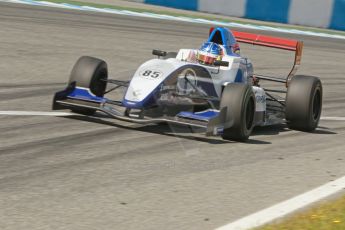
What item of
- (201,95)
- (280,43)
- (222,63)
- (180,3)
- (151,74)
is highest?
(280,43)

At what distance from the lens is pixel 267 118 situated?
9000 millimetres

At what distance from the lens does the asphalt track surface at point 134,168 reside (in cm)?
499

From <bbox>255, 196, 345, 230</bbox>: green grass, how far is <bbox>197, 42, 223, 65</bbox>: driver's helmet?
147 inches

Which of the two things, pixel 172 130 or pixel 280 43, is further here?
pixel 280 43

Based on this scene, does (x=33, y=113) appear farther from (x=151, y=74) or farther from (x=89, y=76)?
(x=151, y=74)

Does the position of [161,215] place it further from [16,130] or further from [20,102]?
[20,102]

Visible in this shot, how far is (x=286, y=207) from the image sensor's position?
5.41 m

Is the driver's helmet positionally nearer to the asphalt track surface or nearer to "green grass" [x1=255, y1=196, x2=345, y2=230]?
the asphalt track surface

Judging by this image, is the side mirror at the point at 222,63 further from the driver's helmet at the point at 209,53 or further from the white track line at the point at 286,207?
the white track line at the point at 286,207

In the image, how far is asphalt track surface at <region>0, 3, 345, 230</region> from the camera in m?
4.99

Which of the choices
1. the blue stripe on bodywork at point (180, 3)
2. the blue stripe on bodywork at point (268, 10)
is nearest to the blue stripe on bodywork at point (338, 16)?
the blue stripe on bodywork at point (268, 10)

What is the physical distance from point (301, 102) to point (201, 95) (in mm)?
1210

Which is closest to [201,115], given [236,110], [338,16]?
[236,110]

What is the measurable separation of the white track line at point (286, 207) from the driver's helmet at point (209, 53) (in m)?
2.84
